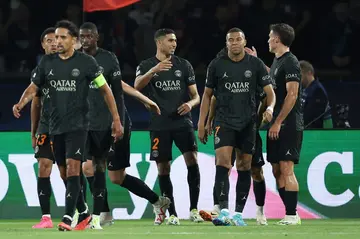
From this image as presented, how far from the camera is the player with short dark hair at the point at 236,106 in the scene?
15094 millimetres

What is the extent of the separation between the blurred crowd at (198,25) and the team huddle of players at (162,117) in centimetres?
387

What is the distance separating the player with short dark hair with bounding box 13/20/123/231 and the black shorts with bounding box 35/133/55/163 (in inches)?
42.2

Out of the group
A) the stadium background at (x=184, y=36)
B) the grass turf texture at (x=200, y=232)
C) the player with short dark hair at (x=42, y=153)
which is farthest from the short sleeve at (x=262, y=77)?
the stadium background at (x=184, y=36)

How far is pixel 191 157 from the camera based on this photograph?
53.5ft

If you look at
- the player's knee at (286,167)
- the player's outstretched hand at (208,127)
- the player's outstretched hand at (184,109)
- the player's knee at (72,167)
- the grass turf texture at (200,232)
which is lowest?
the grass turf texture at (200,232)

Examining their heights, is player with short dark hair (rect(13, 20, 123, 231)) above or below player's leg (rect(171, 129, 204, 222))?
above

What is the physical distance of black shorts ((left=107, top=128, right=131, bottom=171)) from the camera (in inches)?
631

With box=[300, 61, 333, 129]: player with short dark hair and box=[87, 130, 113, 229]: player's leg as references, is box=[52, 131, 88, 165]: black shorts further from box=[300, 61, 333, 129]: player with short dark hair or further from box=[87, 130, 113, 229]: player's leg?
box=[300, 61, 333, 129]: player with short dark hair

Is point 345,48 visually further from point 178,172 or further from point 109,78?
point 109,78

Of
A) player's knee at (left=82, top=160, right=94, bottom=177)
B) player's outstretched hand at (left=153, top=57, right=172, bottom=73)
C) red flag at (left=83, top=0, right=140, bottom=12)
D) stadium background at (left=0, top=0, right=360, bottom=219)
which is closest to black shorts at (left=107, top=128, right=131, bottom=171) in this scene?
player's knee at (left=82, top=160, right=94, bottom=177)

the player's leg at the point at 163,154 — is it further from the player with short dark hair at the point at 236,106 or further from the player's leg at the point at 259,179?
the player's leg at the point at 259,179

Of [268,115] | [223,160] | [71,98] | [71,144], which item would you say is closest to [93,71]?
[71,98]

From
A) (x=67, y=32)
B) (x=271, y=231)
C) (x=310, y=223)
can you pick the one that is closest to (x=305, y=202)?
(x=310, y=223)

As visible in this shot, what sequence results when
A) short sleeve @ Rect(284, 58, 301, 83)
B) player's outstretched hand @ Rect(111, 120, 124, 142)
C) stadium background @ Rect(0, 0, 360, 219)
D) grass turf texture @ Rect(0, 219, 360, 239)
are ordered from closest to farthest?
grass turf texture @ Rect(0, 219, 360, 239)
player's outstretched hand @ Rect(111, 120, 124, 142)
short sleeve @ Rect(284, 58, 301, 83)
stadium background @ Rect(0, 0, 360, 219)
